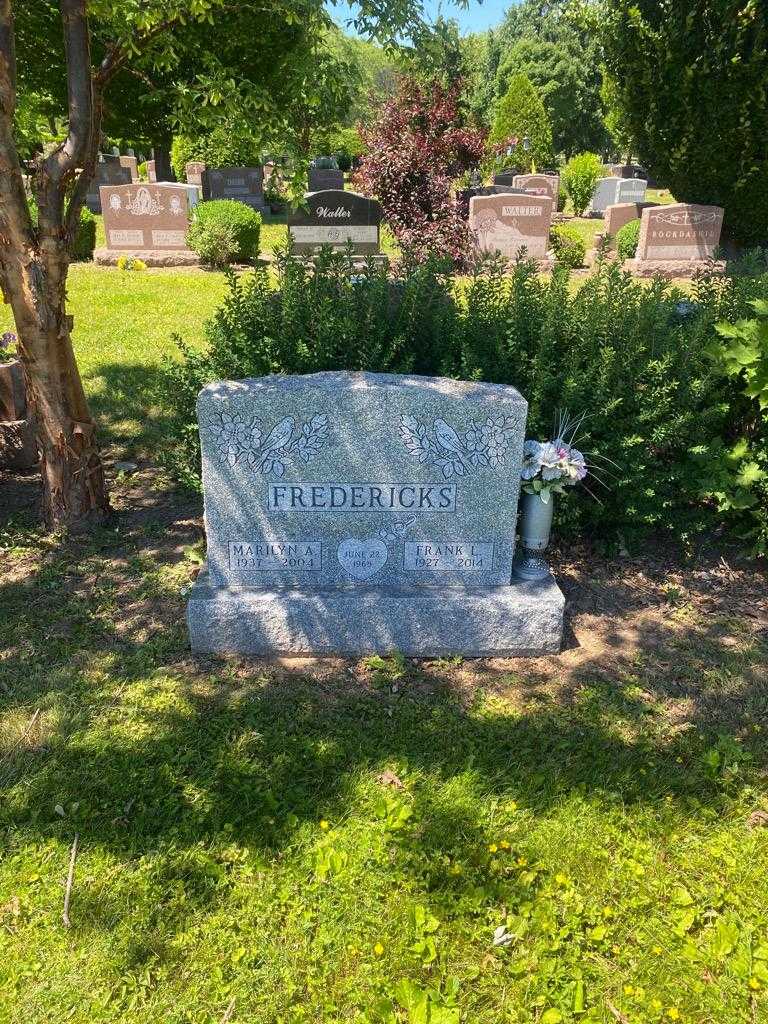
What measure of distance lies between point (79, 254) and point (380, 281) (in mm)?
12048

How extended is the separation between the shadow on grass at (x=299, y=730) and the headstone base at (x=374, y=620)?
0.11 m

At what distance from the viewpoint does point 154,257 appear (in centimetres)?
1433

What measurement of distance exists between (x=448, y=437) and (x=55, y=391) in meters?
2.33

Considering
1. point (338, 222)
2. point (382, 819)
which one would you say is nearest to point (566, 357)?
point (382, 819)

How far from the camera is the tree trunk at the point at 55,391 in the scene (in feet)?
13.5

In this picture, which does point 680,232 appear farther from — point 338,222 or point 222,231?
point 222,231

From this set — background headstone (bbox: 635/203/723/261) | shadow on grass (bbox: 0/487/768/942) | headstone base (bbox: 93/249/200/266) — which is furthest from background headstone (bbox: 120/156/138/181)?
shadow on grass (bbox: 0/487/768/942)

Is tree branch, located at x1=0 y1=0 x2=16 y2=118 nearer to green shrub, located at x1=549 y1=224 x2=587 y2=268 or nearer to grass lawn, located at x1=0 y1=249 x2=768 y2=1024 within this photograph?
grass lawn, located at x1=0 y1=249 x2=768 y2=1024

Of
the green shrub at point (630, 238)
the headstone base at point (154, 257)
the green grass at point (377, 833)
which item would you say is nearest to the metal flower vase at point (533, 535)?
the green grass at point (377, 833)

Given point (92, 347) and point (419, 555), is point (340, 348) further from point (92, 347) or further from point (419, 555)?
point (92, 347)

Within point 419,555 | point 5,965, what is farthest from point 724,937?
point 5,965

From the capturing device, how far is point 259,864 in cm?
269

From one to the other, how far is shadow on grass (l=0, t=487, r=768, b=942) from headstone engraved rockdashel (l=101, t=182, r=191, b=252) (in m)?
12.2

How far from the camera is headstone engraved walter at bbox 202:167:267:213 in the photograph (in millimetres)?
21969
